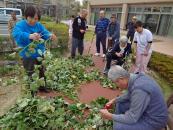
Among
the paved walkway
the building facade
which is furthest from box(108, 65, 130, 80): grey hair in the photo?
the building facade

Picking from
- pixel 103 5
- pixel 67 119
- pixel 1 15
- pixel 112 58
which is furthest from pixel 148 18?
pixel 67 119

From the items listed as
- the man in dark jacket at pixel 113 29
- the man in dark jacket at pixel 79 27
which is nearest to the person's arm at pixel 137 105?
the man in dark jacket at pixel 79 27

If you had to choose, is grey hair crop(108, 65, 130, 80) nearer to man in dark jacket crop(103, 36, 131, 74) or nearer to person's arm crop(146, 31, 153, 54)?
man in dark jacket crop(103, 36, 131, 74)

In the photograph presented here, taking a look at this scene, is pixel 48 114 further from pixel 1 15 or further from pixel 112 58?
pixel 1 15

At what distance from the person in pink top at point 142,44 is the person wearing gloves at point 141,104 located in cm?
371

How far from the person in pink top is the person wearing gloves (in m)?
3.71

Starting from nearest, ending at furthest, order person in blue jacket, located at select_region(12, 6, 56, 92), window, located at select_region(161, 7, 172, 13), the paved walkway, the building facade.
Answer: person in blue jacket, located at select_region(12, 6, 56, 92) → the paved walkway → window, located at select_region(161, 7, 172, 13) → the building facade

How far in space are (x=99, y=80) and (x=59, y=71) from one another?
47.7 inches

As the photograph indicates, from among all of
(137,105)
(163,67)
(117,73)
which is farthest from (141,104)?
(163,67)

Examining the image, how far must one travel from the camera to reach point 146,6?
72.4 ft

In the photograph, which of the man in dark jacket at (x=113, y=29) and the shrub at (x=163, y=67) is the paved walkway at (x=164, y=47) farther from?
the man in dark jacket at (x=113, y=29)

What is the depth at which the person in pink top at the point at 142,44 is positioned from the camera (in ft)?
20.5

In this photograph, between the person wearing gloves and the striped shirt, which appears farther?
the striped shirt

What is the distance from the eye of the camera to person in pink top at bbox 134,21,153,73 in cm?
625
